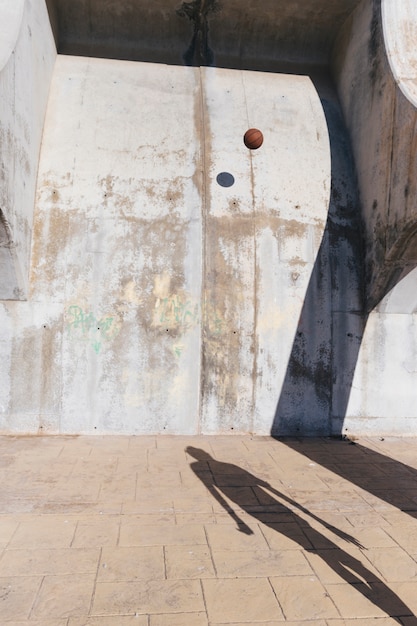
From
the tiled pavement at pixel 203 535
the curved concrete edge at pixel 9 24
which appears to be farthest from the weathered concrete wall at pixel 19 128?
the tiled pavement at pixel 203 535

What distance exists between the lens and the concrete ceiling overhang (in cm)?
847

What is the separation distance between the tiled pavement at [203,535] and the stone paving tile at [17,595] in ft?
0.03

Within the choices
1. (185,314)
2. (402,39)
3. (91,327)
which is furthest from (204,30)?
(91,327)

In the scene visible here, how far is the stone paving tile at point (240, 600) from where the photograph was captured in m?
3.23

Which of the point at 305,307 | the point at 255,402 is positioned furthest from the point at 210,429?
the point at 305,307

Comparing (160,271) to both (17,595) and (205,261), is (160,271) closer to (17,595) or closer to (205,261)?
(205,261)

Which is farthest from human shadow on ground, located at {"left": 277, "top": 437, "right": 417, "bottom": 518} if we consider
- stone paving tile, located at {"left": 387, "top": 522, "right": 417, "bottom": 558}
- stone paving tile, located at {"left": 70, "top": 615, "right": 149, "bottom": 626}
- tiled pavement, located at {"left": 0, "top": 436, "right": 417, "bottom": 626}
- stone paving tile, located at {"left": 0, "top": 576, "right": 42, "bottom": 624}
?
stone paving tile, located at {"left": 0, "top": 576, "right": 42, "bottom": 624}

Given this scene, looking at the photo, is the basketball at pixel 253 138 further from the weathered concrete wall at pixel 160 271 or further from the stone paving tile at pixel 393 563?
the stone paving tile at pixel 393 563

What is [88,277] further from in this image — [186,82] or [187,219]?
[186,82]

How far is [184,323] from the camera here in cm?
711

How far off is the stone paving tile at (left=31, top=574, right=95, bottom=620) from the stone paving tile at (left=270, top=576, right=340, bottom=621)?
1.34 meters

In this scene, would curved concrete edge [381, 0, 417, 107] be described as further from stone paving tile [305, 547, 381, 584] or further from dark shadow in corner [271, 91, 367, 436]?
stone paving tile [305, 547, 381, 584]

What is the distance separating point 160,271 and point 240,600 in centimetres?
468

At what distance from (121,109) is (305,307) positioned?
437 cm
